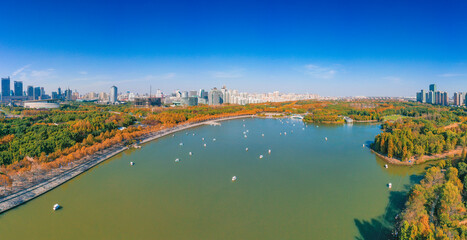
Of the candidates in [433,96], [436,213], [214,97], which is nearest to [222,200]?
[436,213]

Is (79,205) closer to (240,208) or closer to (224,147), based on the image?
(240,208)

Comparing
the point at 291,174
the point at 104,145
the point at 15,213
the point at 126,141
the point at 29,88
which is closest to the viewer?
the point at 15,213

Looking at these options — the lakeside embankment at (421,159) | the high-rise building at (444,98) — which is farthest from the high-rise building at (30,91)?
the high-rise building at (444,98)

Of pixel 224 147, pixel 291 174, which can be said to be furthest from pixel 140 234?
pixel 224 147

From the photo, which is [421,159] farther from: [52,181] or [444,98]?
[444,98]

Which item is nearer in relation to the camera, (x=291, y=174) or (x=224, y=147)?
(x=291, y=174)

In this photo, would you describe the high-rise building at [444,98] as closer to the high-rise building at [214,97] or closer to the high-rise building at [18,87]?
the high-rise building at [214,97]
